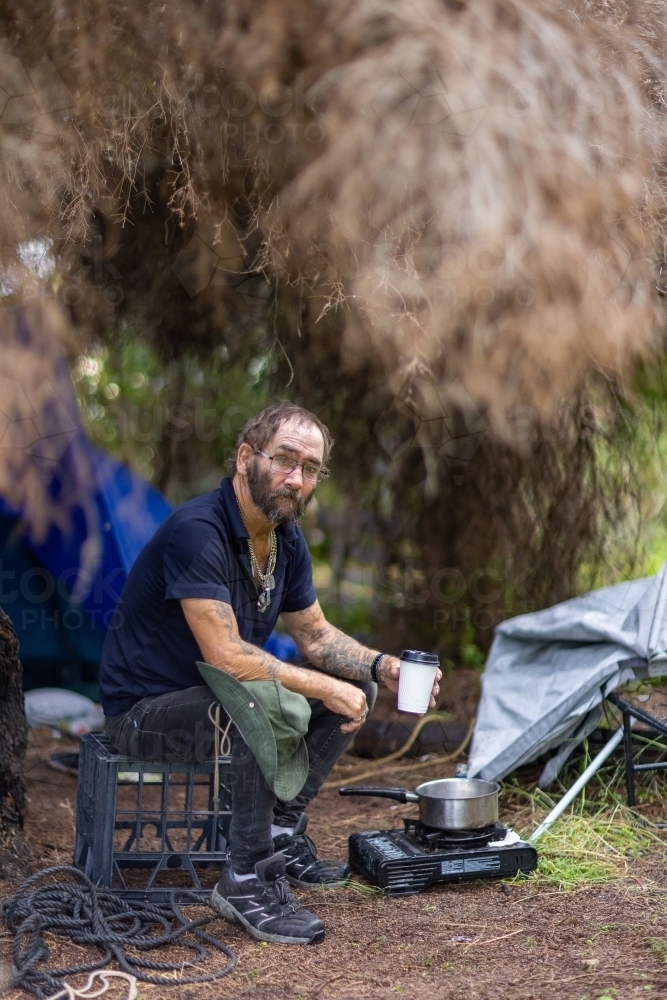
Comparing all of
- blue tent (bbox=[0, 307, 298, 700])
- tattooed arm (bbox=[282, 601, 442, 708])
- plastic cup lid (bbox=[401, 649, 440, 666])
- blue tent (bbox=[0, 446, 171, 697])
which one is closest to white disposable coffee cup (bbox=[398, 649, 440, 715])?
plastic cup lid (bbox=[401, 649, 440, 666])

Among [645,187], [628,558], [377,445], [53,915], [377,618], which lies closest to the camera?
[53,915]

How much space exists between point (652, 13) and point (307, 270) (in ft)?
5.65

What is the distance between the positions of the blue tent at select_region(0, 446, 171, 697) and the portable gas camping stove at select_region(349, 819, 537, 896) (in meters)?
1.94

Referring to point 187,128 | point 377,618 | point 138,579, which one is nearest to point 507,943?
point 138,579

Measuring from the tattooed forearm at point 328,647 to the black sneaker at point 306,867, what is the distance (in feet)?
1.72

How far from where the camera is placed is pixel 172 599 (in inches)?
110

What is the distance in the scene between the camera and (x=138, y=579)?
289 centimetres

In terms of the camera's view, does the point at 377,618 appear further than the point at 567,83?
Yes

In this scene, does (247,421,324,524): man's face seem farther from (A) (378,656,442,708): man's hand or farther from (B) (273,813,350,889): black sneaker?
(B) (273,813,350,889): black sneaker

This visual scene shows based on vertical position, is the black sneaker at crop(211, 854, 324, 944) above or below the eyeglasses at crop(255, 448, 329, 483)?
below

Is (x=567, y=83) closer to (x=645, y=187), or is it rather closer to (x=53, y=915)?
(x=645, y=187)

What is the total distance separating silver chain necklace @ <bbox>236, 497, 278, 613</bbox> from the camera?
294 cm

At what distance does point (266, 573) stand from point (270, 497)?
9.9 inches

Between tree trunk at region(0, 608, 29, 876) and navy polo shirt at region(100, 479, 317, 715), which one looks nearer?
navy polo shirt at region(100, 479, 317, 715)
